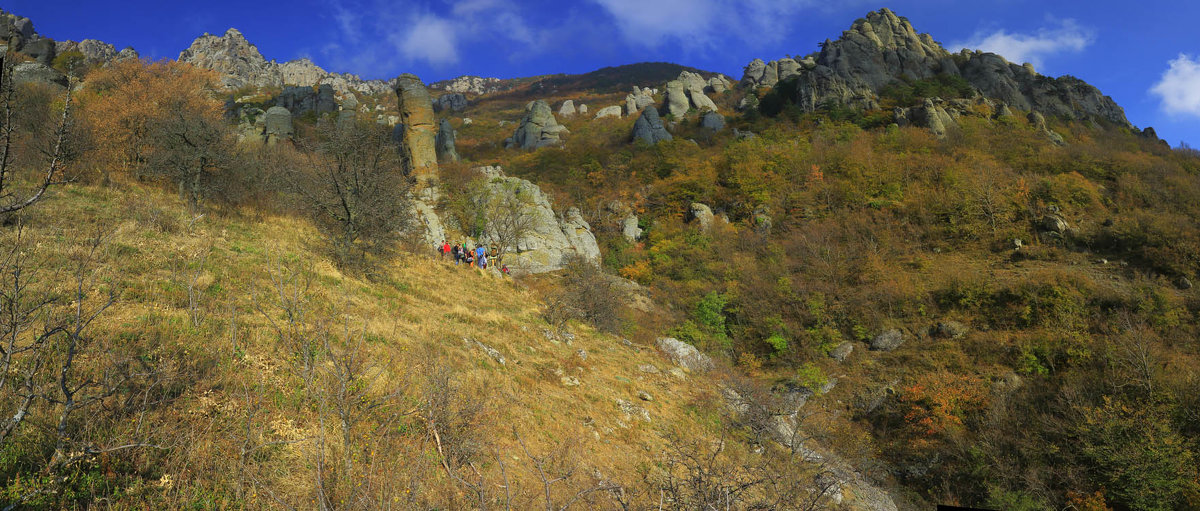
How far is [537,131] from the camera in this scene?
218 ft

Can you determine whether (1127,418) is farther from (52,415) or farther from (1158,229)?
(52,415)

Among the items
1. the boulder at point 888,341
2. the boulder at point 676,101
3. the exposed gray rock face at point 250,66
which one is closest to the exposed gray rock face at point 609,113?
the boulder at point 676,101

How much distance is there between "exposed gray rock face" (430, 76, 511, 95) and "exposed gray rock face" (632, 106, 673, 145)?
10471cm

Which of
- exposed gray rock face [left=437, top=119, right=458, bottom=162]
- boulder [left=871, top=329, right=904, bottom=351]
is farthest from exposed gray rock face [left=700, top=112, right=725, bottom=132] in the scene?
boulder [left=871, top=329, right=904, bottom=351]

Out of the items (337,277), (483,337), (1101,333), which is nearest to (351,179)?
(337,277)

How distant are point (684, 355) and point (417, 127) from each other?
27.5m

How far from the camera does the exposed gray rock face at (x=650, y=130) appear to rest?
60.4 metres

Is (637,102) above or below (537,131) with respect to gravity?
above

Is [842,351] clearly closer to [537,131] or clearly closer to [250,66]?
[537,131]

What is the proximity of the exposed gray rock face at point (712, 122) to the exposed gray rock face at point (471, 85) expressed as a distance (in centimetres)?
10560

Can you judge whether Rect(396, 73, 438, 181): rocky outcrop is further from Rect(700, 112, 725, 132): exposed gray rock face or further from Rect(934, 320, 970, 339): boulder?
Rect(700, 112, 725, 132): exposed gray rock face

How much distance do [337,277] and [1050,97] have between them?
7751cm

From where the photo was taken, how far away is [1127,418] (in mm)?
14742

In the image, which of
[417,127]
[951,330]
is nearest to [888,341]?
[951,330]
